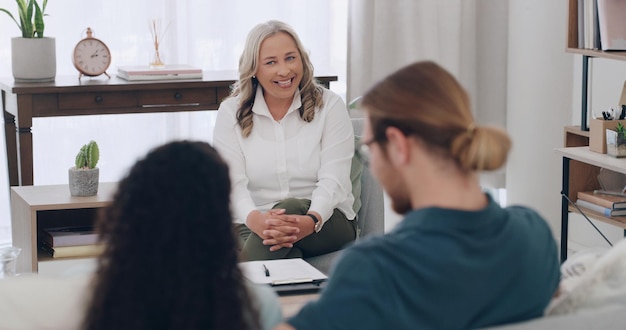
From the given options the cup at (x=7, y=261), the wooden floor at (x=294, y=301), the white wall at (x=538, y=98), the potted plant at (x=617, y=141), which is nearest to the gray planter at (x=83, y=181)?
the cup at (x=7, y=261)

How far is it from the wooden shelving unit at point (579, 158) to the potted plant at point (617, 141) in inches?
1.0

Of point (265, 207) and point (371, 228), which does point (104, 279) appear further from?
point (371, 228)

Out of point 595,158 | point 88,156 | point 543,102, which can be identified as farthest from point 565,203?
point 88,156

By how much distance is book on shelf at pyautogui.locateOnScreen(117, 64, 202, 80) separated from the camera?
3650 millimetres

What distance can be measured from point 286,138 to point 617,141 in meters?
1.14

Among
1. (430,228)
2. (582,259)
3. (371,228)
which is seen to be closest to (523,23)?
(371,228)

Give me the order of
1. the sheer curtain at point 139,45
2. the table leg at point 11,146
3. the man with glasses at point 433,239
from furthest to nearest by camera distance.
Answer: the sheer curtain at point 139,45 → the table leg at point 11,146 → the man with glasses at point 433,239

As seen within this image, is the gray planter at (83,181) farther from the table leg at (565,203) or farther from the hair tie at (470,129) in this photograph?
the hair tie at (470,129)

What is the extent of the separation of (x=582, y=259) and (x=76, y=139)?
116 inches

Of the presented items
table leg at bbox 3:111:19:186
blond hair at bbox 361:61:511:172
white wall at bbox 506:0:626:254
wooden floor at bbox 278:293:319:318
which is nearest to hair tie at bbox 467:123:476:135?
blond hair at bbox 361:61:511:172

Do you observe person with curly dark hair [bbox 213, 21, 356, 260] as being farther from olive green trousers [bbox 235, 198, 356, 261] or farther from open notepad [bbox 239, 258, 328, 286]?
open notepad [bbox 239, 258, 328, 286]

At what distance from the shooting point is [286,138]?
302 centimetres

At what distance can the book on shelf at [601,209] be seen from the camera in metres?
3.35

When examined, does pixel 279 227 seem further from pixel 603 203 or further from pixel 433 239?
pixel 433 239
